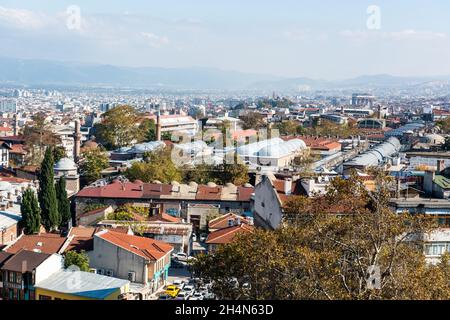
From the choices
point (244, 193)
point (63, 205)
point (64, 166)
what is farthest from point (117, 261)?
point (64, 166)

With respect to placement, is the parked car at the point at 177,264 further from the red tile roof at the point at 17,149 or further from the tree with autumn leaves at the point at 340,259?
the red tile roof at the point at 17,149

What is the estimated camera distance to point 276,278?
29.8ft

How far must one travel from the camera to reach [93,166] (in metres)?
30.8

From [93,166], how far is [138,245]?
567 inches

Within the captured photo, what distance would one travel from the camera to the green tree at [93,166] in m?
30.7

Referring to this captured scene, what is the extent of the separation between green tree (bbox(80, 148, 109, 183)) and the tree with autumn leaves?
20.9 metres

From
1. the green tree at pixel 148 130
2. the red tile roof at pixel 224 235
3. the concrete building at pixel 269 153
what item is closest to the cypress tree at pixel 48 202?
the red tile roof at pixel 224 235

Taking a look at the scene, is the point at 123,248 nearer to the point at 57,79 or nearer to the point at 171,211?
the point at 171,211

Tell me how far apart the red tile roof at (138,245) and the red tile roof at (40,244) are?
4.57 feet

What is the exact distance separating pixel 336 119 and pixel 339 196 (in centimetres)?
6280

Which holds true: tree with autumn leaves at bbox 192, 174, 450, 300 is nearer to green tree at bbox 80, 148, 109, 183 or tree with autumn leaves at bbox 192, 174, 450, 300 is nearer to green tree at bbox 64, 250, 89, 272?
green tree at bbox 64, 250, 89, 272
